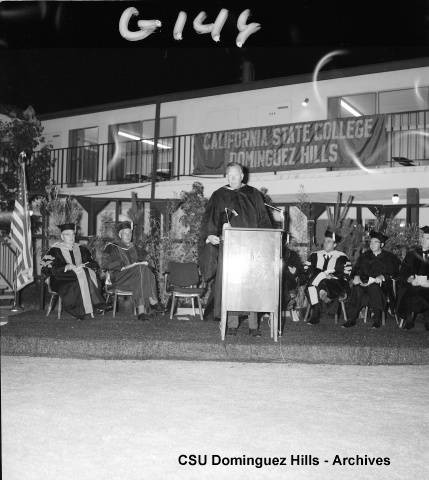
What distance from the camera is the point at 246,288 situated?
544cm

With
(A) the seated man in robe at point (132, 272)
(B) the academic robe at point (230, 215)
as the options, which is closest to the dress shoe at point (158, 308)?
(A) the seated man in robe at point (132, 272)

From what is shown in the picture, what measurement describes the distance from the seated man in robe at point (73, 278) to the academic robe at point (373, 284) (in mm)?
3467

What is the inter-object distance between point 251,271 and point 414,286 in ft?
9.16

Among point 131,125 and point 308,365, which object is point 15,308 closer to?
point 308,365

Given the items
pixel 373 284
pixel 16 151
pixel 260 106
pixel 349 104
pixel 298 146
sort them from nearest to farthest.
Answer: pixel 373 284 → pixel 298 146 → pixel 349 104 → pixel 260 106 → pixel 16 151

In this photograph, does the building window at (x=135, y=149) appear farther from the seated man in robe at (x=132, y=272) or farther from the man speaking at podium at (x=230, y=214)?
the man speaking at podium at (x=230, y=214)

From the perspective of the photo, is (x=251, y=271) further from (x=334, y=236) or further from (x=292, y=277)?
(x=334, y=236)

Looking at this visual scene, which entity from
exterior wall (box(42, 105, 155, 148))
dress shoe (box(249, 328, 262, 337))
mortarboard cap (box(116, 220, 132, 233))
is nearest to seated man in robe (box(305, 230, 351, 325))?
dress shoe (box(249, 328, 262, 337))

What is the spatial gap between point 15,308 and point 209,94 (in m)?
8.36

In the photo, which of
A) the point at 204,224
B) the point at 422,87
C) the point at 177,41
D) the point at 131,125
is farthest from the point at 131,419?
the point at 131,125

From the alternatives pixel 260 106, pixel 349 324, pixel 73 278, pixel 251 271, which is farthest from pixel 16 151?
pixel 251 271

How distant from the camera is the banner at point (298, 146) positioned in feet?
39.2

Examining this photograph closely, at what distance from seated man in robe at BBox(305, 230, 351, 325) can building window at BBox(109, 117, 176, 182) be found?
8.61m

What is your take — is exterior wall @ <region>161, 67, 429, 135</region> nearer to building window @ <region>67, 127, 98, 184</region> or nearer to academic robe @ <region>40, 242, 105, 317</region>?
building window @ <region>67, 127, 98, 184</region>
